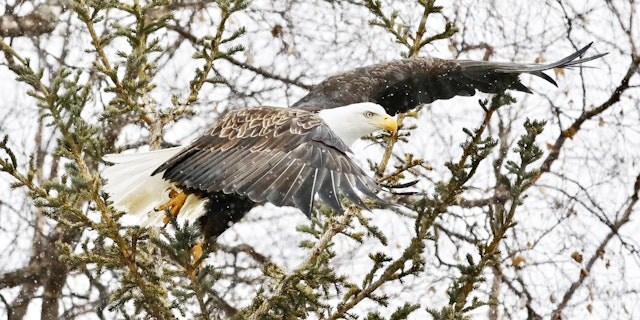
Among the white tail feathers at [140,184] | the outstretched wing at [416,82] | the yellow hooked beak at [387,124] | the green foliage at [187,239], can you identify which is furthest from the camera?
the outstretched wing at [416,82]

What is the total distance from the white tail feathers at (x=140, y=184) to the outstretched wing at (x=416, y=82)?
1.16 meters

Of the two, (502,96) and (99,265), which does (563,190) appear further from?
(99,265)

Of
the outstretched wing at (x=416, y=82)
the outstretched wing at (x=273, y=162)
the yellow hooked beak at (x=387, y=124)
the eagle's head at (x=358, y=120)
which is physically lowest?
the outstretched wing at (x=273, y=162)

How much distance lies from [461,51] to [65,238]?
130 inches

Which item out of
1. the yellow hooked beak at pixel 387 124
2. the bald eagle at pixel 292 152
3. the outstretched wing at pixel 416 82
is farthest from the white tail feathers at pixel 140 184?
the outstretched wing at pixel 416 82

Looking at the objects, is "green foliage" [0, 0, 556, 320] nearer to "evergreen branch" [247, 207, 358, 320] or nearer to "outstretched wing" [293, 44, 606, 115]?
"evergreen branch" [247, 207, 358, 320]

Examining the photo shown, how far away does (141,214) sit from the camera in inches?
190

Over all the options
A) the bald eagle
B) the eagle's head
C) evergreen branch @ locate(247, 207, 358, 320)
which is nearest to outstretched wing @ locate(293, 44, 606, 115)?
the bald eagle

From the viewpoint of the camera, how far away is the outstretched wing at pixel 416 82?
18.9 ft

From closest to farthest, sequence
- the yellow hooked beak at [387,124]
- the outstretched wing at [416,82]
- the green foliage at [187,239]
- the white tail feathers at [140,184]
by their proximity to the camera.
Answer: the green foliage at [187,239] → the white tail feathers at [140,184] → the yellow hooked beak at [387,124] → the outstretched wing at [416,82]

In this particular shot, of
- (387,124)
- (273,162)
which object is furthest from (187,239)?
(387,124)

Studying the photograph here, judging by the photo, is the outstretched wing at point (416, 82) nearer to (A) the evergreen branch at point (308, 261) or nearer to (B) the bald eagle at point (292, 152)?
(B) the bald eagle at point (292, 152)

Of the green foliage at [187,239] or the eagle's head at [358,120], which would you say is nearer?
the green foliage at [187,239]

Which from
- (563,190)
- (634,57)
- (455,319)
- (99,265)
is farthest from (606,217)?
(99,265)
